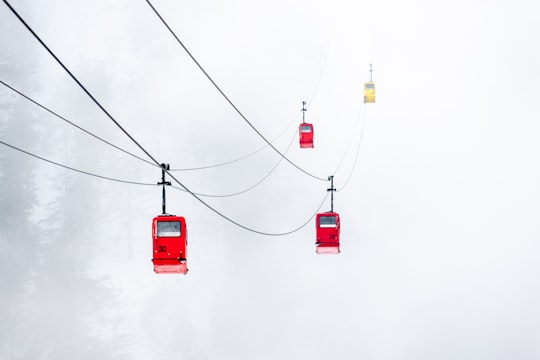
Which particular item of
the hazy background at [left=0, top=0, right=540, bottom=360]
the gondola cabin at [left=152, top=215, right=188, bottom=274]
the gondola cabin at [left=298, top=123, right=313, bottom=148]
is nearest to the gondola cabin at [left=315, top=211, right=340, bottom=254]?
the gondola cabin at [left=152, top=215, right=188, bottom=274]

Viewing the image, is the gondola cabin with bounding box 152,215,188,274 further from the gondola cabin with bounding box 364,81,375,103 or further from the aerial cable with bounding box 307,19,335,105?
the aerial cable with bounding box 307,19,335,105

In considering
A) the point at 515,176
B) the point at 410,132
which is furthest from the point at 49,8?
the point at 515,176

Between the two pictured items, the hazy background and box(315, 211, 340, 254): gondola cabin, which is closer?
box(315, 211, 340, 254): gondola cabin

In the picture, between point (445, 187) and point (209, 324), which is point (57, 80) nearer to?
point (209, 324)

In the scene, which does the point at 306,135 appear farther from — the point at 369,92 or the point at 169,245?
the point at 169,245

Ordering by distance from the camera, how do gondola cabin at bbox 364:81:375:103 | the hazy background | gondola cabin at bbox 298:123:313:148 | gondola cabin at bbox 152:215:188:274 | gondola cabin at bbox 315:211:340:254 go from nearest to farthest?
gondola cabin at bbox 152:215:188:274, gondola cabin at bbox 315:211:340:254, gondola cabin at bbox 298:123:313:148, gondola cabin at bbox 364:81:375:103, the hazy background

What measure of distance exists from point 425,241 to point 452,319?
31.8 ft

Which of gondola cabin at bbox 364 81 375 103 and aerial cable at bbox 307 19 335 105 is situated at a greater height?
aerial cable at bbox 307 19 335 105

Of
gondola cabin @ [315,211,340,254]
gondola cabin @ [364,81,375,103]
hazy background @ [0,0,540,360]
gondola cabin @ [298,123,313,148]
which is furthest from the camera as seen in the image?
hazy background @ [0,0,540,360]

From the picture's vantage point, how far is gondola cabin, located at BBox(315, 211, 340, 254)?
17859mm

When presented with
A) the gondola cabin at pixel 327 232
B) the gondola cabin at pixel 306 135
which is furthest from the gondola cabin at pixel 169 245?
the gondola cabin at pixel 306 135

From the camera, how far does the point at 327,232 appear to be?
1805 cm

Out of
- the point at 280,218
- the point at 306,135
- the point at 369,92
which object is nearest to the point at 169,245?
the point at 306,135

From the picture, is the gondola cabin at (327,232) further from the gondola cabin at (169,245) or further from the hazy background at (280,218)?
the hazy background at (280,218)
